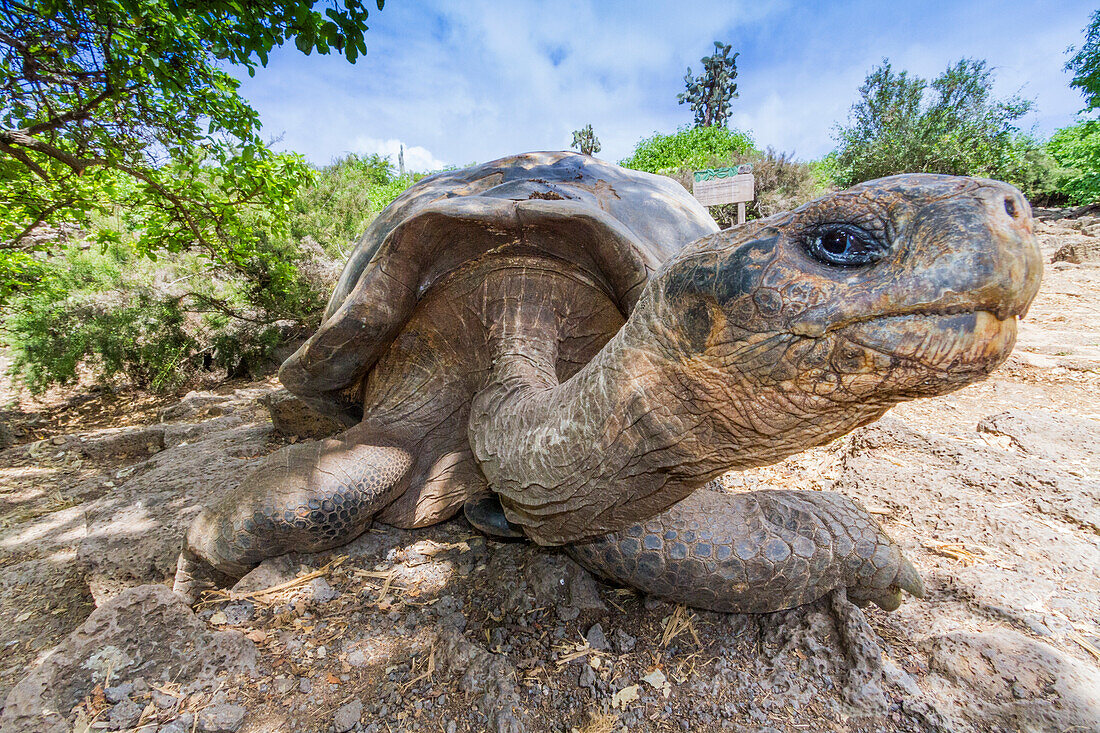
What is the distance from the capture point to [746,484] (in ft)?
7.38

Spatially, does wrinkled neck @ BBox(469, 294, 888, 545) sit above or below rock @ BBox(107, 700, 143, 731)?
above

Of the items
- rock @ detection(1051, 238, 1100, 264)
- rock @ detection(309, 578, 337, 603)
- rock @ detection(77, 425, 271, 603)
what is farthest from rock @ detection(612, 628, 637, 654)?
rock @ detection(1051, 238, 1100, 264)

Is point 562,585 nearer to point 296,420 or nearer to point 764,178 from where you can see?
point 296,420

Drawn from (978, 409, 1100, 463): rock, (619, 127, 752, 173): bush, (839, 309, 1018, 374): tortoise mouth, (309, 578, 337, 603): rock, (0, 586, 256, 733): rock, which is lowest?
(309, 578, 337, 603): rock

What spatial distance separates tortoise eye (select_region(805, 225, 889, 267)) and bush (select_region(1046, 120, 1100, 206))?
21154 mm

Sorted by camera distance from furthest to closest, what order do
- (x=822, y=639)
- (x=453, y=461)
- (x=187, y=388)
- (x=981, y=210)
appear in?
(x=187, y=388) → (x=453, y=461) → (x=822, y=639) → (x=981, y=210)

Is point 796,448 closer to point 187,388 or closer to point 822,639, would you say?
point 822,639

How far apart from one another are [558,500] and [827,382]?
0.67 meters

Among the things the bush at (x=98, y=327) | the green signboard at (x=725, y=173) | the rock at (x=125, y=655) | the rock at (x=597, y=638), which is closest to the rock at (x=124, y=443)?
the bush at (x=98, y=327)

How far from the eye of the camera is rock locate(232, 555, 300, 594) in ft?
5.15

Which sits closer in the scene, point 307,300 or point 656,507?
point 656,507

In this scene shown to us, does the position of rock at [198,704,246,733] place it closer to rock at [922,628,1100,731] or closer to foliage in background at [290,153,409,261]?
rock at [922,628,1100,731]

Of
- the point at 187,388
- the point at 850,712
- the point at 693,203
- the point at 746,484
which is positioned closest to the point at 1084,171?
the point at 693,203

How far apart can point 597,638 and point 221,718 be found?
0.94 meters
